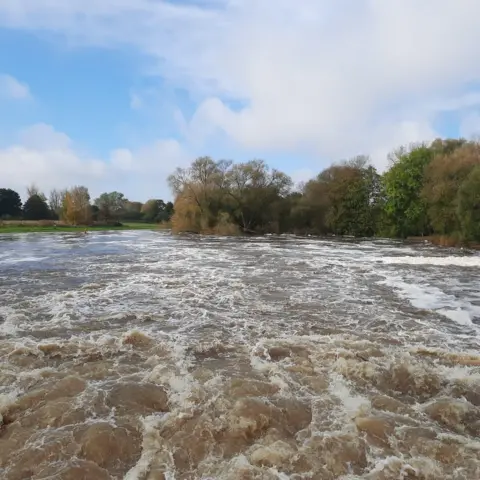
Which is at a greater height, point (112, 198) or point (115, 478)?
point (112, 198)

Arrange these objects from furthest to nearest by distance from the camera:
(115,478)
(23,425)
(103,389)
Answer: (103,389), (23,425), (115,478)

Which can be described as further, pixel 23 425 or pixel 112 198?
pixel 112 198

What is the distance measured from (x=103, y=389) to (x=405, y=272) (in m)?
15.3

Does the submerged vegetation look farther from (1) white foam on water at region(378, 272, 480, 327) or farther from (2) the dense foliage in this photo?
(1) white foam on water at region(378, 272, 480, 327)

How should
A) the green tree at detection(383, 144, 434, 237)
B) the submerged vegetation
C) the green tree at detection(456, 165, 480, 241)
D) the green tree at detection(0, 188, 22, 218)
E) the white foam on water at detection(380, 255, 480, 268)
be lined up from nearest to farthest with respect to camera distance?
the white foam on water at detection(380, 255, 480, 268)
the green tree at detection(456, 165, 480, 241)
the green tree at detection(383, 144, 434, 237)
the submerged vegetation
the green tree at detection(0, 188, 22, 218)

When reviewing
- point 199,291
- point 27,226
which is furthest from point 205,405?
point 27,226

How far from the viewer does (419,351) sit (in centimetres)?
710

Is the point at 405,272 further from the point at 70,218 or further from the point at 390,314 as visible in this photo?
the point at 70,218

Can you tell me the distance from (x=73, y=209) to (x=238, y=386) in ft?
229

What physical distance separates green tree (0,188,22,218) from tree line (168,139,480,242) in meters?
42.5

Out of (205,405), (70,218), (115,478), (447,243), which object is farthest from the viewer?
(70,218)

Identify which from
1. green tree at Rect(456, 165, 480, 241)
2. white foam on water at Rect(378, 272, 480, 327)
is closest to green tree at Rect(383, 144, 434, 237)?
green tree at Rect(456, 165, 480, 241)

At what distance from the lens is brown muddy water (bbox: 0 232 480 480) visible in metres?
4.02

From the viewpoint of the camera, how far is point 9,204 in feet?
254
